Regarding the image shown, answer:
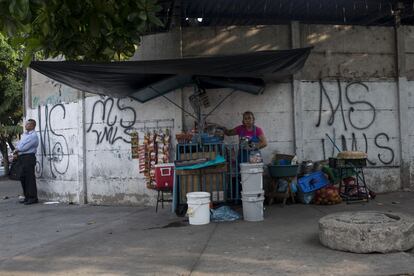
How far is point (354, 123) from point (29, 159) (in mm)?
7314

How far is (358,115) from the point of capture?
10.1m

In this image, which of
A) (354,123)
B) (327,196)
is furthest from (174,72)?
(354,123)

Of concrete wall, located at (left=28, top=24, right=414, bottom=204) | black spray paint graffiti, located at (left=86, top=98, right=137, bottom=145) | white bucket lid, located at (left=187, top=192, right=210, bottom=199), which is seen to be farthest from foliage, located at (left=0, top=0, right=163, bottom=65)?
black spray paint graffiti, located at (left=86, top=98, right=137, bottom=145)

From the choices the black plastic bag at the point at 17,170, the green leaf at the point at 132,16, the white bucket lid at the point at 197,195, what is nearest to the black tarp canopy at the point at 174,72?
the white bucket lid at the point at 197,195

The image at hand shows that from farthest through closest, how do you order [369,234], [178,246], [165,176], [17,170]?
[17,170] → [165,176] → [178,246] → [369,234]

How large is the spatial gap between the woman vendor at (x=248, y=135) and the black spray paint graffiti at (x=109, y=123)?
223 cm

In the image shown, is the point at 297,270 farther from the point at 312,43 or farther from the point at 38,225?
the point at 312,43

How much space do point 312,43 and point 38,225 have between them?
6328 mm

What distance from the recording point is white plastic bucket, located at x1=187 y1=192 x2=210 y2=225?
772 cm

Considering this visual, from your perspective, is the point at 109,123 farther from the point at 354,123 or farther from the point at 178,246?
the point at 354,123

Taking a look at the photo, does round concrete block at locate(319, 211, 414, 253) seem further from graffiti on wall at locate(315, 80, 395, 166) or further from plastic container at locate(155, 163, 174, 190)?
graffiti on wall at locate(315, 80, 395, 166)

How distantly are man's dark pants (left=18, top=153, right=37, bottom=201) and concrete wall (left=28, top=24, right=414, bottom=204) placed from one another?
4.94 ft

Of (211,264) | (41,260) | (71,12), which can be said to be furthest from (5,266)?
(71,12)

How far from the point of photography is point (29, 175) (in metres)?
11.4
